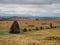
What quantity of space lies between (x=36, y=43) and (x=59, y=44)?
15.7 feet

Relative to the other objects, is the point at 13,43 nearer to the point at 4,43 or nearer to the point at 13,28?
the point at 4,43

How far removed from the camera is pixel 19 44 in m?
40.1

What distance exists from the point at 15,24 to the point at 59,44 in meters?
20.9

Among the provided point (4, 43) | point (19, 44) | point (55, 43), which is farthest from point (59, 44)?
point (4, 43)

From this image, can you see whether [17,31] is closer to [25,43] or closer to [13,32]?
[13,32]

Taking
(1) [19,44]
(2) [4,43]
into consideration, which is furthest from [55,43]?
(2) [4,43]

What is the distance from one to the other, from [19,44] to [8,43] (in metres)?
2.61

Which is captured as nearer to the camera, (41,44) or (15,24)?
(41,44)

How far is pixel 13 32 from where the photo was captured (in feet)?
186

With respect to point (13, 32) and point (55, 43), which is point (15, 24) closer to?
point (13, 32)

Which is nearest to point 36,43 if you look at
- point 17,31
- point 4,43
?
point 4,43

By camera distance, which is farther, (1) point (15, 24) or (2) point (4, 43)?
(1) point (15, 24)

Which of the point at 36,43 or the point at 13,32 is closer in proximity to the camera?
the point at 36,43

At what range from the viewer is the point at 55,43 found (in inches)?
1633
